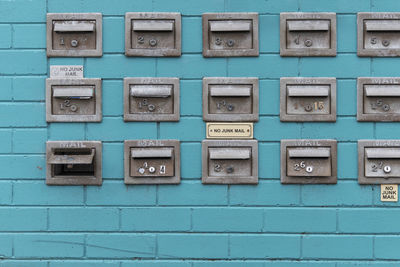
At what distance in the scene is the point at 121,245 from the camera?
9.76 ft

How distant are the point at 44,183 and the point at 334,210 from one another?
2.03 m

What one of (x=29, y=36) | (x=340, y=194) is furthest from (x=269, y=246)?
(x=29, y=36)

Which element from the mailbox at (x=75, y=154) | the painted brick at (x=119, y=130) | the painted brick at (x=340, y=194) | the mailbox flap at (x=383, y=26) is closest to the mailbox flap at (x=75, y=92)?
the painted brick at (x=119, y=130)

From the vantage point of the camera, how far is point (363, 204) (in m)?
2.93

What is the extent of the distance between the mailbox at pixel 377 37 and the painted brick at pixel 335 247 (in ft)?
4.21

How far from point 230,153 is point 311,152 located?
546mm

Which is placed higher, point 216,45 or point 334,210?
point 216,45

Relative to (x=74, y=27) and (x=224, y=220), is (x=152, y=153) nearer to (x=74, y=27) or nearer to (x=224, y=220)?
(x=224, y=220)

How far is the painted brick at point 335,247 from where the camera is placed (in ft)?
9.62

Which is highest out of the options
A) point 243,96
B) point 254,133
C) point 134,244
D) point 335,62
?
point 335,62

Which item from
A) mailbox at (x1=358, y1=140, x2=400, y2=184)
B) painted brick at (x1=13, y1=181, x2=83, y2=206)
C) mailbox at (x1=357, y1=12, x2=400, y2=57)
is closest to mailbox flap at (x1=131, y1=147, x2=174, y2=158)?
painted brick at (x1=13, y1=181, x2=83, y2=206)

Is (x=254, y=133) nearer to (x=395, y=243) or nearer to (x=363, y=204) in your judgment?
→ (x=363, y=204)

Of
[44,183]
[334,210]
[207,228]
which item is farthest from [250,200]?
[44,183]

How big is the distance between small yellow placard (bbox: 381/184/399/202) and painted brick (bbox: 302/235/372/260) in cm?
36
